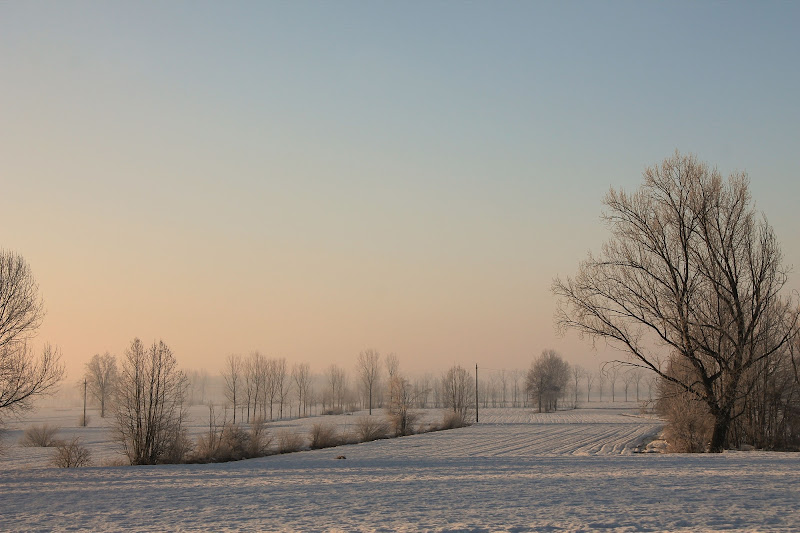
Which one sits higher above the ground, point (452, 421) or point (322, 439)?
point (322, 439)

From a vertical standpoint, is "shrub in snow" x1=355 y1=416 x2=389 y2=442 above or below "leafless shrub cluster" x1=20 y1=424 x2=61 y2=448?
above

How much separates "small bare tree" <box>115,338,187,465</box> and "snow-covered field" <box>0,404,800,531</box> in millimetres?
4343

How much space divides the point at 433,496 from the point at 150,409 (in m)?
17.6

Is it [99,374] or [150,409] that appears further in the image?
[99,374]

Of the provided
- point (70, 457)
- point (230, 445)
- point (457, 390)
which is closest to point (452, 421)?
point (457, 390)

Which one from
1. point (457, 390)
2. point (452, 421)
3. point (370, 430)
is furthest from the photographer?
point (457, 390)

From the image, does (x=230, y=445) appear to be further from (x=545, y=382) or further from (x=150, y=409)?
(x=545, y=382)

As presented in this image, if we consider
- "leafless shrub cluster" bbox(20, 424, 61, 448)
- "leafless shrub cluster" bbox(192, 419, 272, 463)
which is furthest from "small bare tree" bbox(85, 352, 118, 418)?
"leafless shrub cluster" bbox(192, 419, 272, 463)

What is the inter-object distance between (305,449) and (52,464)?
13.2 meters

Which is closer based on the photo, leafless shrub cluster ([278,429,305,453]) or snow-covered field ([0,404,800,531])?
snow-covered field ([0,404,800,531])

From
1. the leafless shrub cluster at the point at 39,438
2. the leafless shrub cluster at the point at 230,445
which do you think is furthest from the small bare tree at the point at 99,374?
the leafless shrub cluster at the point at 230,445

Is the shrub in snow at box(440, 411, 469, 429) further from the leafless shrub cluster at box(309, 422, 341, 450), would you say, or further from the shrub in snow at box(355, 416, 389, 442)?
the leafless shrub cluster at box(309, 422, 341, 450)

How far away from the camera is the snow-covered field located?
988 cm

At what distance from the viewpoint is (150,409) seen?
2575cm
